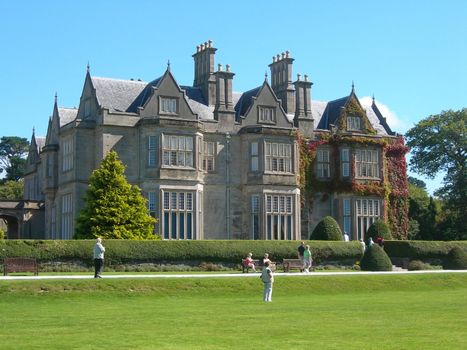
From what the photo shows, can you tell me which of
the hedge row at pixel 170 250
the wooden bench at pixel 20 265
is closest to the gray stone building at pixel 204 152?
the hedge row at pixel 170 250

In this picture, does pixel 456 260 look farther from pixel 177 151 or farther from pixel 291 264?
pixel 177 151

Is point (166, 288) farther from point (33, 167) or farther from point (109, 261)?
point (33, 167)

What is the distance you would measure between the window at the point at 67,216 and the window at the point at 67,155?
6.11 ft

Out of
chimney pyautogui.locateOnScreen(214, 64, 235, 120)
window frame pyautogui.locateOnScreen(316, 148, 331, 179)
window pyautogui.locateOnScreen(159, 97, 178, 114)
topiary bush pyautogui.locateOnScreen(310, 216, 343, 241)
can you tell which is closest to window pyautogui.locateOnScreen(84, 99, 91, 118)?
window pyautogui.locateOnScreen(159, 97, 178, 114)

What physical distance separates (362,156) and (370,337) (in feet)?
132

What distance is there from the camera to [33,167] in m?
64.0

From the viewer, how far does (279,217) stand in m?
52.5

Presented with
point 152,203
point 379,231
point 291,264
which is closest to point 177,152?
point 152,203

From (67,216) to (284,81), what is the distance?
60.2 ft

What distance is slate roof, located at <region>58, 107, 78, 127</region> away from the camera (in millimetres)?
55531

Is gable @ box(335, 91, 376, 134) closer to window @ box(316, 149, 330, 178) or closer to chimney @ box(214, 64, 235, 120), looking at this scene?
window @ box(316, 149, 330, 178)

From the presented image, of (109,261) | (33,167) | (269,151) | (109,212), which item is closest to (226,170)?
(269,151)

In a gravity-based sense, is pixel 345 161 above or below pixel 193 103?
below

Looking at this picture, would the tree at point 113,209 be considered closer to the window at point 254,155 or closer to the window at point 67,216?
the window at point 67,216
